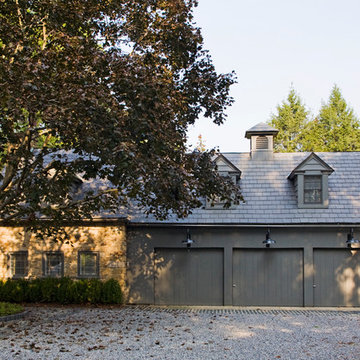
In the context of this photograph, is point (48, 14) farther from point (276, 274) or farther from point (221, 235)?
point (276, 274)

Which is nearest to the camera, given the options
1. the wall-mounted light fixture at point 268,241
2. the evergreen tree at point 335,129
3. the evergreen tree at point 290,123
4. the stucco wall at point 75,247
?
the wall-mounted light fixture at point 268,241

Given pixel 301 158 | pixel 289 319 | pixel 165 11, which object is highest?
Answer: pixel 165 11

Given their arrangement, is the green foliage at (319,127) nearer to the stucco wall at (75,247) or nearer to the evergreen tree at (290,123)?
the evergreen tree at (290,123)

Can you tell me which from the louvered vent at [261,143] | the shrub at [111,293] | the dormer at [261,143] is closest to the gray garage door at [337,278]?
the dormer at [261,143]

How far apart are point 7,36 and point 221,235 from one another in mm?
9310


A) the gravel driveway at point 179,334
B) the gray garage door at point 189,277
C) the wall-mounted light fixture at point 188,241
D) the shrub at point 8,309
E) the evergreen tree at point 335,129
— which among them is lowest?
the gravel driveway at point 179,334

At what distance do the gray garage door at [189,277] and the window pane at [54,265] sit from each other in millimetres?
3356

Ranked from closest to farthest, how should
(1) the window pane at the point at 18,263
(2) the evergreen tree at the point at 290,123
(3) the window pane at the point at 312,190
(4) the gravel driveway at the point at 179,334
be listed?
1. (4) the gravel driveway at the point at 179,334
2. (3) the window pane at the point at 312,190
3. (1) the window pane at the point at 18,263
4. (2) the evergreen tree at the point at 290,123

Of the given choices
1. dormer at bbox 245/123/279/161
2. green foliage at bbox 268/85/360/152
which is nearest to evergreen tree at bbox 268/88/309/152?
green foliage at bbox 268/85/360/152

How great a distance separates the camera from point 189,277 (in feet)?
55.3

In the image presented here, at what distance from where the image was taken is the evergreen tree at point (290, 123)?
3612 centimetres

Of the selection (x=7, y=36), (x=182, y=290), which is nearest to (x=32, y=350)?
(x=7, y=36)

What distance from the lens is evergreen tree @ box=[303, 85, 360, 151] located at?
107 ft

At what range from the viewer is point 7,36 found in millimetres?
11047
